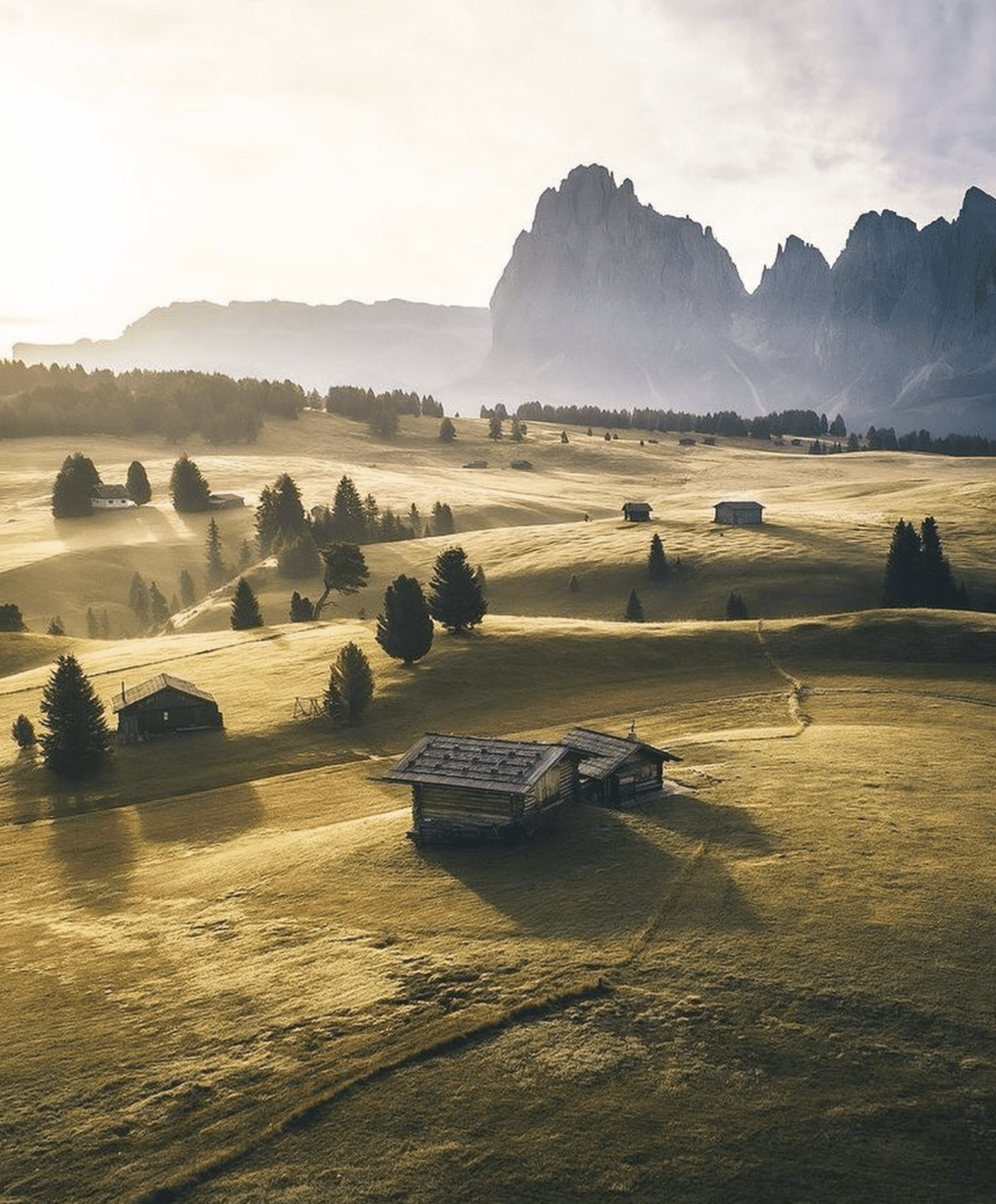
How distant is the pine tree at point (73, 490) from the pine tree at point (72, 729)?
12197cm

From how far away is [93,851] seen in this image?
144ft

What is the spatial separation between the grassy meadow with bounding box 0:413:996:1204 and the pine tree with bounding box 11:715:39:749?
1290 mm

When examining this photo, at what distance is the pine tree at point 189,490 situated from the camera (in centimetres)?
16845

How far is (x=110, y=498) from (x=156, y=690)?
12469cm

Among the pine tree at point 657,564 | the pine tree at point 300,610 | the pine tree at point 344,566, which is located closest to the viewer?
the pine tree at point 344,566

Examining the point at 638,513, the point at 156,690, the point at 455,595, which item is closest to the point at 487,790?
the point at 156,690

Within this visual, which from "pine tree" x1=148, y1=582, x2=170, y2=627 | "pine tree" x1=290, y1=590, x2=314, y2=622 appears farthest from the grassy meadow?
"pine tree" x1=148, y1=582, x2=170, y2=627

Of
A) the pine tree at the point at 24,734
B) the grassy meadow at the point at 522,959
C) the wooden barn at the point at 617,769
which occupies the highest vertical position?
the wooden barn at the point at 617,769

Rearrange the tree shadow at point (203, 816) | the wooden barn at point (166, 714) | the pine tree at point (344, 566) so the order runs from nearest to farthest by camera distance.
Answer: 1. the tree shadow at point (203, 816)
2. the wooden barn at point (166, 714)
3. the pine tree at point (344, 566)

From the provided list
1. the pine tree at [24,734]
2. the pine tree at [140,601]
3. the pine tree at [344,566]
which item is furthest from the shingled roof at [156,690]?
the pine tree at [140,601]

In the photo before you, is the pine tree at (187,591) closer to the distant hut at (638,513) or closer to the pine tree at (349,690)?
the distant hut at (638,513)

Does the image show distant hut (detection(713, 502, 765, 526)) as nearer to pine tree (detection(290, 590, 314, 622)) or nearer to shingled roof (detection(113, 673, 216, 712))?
pine tree (detection(290, 590, 314, 622))

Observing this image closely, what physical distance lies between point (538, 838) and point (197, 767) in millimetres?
25647

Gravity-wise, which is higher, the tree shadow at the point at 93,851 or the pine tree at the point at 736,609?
the pine tree at the point at 736,609
